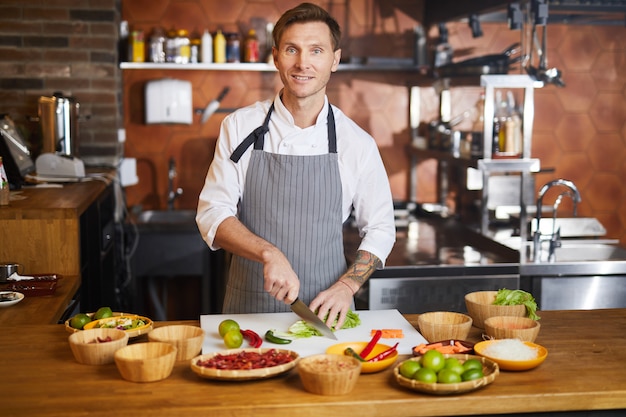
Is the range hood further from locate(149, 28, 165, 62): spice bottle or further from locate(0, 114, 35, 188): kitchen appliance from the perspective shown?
locate(0, 114, 35, 188): kitchen appliance

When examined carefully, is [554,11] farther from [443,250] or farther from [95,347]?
[95,347]

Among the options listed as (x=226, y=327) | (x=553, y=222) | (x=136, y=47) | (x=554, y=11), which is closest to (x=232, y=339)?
(x=226, y=327)

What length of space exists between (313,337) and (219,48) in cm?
338

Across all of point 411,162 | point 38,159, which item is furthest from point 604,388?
point 411,162

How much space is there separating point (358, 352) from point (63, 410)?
0.74 m

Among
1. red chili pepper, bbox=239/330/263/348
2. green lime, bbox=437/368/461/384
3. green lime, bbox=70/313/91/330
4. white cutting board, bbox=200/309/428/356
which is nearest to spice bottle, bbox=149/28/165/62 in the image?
white cutting board, bbox=200/309/428/356

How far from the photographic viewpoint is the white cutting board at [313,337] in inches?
90.1

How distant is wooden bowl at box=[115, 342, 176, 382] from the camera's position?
6.51ft

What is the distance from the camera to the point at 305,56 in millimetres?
2717

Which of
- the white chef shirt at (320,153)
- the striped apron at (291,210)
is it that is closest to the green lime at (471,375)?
the white chef shirt at (320,153)

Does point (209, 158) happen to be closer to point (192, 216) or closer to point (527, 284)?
point (192, 216)

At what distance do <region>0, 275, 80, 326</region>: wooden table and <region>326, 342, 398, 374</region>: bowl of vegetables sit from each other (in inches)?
39.7

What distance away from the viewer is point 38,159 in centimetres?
442

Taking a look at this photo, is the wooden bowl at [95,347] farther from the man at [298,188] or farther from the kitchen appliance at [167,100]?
the kitchen appliance at [167,100]
